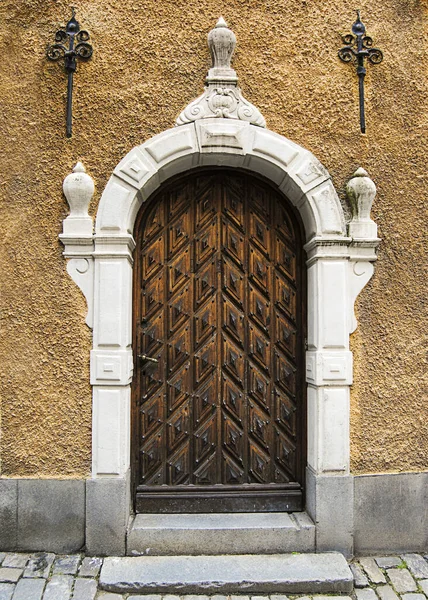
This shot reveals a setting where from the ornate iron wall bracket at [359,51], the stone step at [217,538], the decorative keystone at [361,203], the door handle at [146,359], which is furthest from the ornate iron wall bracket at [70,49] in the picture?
the stone step at [217,538]

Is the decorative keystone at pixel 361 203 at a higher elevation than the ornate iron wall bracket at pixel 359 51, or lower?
lower

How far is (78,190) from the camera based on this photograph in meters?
3.24

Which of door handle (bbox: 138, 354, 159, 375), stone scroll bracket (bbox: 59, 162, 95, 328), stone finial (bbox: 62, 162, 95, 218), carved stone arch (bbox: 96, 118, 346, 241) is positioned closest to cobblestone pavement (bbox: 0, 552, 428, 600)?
door handle (bbox: 138, 354, 159, 375)

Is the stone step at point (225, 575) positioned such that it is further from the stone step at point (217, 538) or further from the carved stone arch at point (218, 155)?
the carved stone arch at point (218, 155)

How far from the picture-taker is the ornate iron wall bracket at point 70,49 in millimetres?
3299

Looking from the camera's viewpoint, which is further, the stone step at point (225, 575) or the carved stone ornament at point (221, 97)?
the carved stone ornament at point (221, 97)

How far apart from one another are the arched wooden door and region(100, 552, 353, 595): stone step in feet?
1.38

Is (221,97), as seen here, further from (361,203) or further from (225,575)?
(225,575)

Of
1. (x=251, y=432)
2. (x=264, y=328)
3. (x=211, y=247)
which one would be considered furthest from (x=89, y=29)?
(x=251, y=432)

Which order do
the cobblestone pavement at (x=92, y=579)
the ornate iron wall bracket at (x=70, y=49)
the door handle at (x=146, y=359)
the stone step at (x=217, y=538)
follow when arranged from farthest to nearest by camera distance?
1. the door handle at (x=146, y=359)
2. the ornate iron wall bracket at (x=70, y=49)
3. the stone step at (x=217, y=538)
4. the cobblestone pavement at (x=92, y=579)

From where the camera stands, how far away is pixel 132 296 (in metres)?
3.47

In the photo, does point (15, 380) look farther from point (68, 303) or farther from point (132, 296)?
point (132, 296)

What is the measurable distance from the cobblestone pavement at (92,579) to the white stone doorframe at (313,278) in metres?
0.27

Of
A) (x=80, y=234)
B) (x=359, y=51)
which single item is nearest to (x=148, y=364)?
(x=80, y=234)
